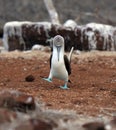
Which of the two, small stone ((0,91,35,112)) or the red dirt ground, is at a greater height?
small stone ((0,91,35,112))

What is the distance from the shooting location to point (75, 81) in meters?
11.0

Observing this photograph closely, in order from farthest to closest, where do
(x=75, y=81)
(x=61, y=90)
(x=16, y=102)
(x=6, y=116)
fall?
(x=75, y=81), (x=61, y=90), (x=16, y=102), (x=6, y=116)

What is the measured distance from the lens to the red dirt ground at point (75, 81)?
320 inches

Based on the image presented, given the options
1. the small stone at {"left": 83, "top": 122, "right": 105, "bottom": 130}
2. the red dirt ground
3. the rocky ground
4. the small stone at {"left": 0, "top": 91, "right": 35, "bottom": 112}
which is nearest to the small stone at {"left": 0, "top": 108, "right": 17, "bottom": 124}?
the rocky ground

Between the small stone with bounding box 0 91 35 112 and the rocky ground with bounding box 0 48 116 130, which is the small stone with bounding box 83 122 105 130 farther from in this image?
the small stone with bounding box 0 91 35 112

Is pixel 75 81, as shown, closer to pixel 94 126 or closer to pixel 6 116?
pixel 94 126

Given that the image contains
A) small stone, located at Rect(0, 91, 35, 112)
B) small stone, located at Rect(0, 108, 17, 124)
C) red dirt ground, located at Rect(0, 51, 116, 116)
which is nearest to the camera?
small stone, located at Rect(0, 108, 17, 124)

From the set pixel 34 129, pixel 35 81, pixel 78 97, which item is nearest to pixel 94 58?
pixel 35 81

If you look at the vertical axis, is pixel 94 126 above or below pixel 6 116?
below

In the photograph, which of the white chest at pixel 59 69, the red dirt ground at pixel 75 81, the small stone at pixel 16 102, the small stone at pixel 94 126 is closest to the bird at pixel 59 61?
the white chest at pixel 59 69

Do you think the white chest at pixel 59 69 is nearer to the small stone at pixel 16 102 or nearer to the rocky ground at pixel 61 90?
the rocky ground at pixel 61 90

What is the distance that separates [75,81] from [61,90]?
1465 millimetres

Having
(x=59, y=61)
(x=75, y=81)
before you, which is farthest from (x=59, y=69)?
(x=75, y=81)

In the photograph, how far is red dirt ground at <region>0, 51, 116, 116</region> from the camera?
8.12m
